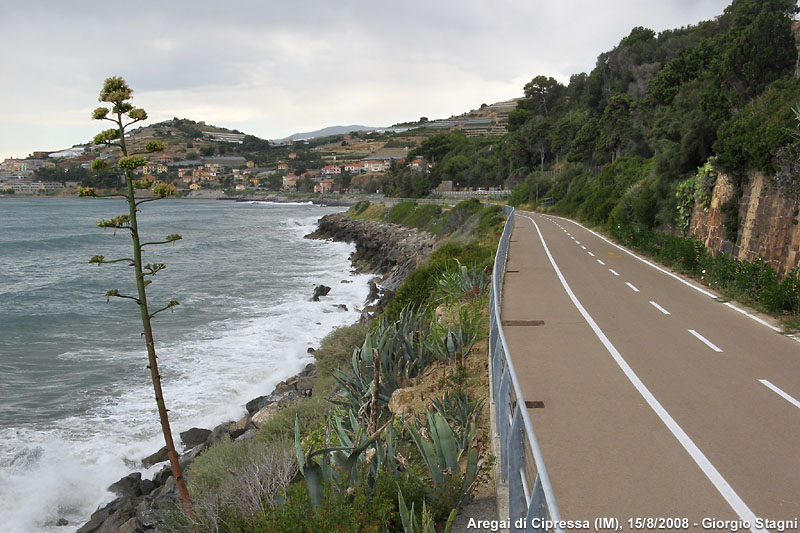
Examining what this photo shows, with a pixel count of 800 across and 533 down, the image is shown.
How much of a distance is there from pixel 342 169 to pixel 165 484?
→ 192 m

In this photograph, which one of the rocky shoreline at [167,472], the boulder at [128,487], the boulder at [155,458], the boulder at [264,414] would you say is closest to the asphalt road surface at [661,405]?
the rocky shoreline at [167,472]

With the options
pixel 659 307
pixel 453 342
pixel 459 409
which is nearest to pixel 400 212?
pixel 659 307

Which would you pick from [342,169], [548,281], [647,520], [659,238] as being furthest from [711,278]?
[342,169]

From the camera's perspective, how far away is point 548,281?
1520 centimetres

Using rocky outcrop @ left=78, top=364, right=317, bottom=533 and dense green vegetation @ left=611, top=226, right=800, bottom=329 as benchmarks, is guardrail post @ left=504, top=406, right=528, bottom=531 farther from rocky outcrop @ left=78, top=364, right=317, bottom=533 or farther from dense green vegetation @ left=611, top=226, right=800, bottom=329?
dense green vegetation @ left=611, top=226, right=800, bottom=329

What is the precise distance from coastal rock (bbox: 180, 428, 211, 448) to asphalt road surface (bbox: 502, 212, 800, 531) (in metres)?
7.04

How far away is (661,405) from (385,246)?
37.5m

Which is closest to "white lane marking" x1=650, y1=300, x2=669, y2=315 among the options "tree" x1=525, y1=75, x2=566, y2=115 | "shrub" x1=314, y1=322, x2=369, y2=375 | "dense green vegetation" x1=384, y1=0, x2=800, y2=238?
"dense green vegetation" x1=384, y1=0, x2=800, y2=238

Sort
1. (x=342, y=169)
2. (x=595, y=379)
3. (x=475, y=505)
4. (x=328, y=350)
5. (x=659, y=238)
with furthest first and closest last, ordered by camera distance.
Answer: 1. (x=342, y=169)
2. (x=659, y=238)
3. (x=328, y=350)
4. (x=595, y=379)
5. (x=475, y=505)

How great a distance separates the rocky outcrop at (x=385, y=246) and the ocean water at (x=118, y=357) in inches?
67.4

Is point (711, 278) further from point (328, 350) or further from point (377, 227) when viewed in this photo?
Answer: point (377, 227)

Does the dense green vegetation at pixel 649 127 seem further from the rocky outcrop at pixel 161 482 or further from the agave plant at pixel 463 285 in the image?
the rocky outcrop at pixel 161 482

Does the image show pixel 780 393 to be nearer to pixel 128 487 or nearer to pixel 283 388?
pixel 128 487

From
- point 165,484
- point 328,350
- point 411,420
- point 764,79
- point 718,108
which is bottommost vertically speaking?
point 165,484
